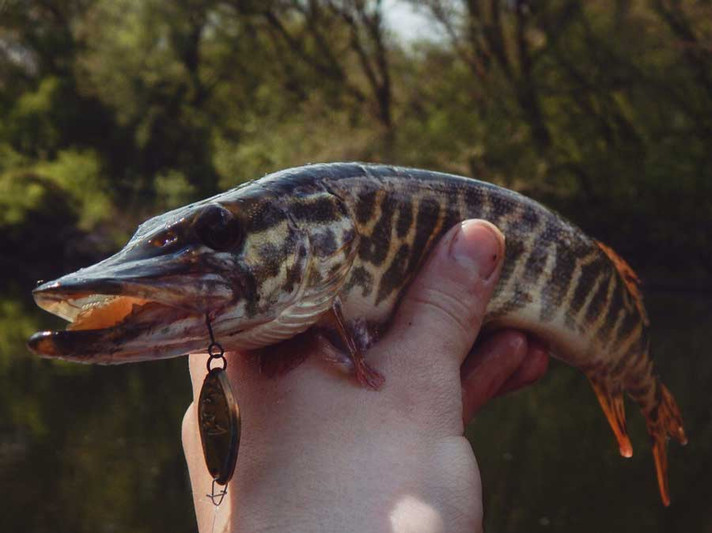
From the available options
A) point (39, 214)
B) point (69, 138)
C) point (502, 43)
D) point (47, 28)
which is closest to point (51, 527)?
point (39, 214)

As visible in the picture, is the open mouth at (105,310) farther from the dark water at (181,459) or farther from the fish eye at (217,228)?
the dark water at (181,459)

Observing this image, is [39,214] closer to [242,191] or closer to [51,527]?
[51,527]

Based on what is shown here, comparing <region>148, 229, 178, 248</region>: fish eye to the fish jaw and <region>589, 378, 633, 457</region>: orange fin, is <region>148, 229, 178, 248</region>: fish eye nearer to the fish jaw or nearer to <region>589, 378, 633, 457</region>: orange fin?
the fish jaw

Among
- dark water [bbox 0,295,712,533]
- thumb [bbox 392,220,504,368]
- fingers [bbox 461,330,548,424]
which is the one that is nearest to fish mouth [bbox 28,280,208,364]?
thumb [bbox 392,220,504,368]

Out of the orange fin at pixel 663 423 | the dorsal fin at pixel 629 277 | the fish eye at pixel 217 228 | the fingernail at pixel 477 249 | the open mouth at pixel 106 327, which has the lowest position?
the orange fin at pixel 663 423

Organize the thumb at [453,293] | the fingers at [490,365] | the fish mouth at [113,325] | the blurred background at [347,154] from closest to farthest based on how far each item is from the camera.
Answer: the fish mouth at [113,325]
the thumb at [453,293]
the fingers at [490,365]
the blurred background at [347,154]

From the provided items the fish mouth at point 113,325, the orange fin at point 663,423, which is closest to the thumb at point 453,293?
the fish mouth at point 113,325

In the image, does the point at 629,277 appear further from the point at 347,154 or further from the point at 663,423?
the point at 347,154

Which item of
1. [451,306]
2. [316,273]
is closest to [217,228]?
[316,273]
